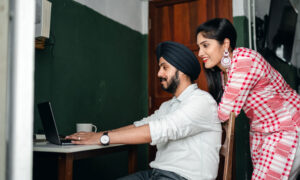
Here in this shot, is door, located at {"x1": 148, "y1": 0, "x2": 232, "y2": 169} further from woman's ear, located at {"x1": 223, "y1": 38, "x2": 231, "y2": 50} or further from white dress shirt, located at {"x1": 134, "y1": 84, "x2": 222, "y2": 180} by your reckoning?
white dress shirt, located at {"x1": 134, "y1": 84, "x2": 222, "y2": 180}

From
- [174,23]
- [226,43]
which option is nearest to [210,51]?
[226,43]

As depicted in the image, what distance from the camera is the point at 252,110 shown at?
1.64m

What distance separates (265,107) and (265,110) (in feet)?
0.06

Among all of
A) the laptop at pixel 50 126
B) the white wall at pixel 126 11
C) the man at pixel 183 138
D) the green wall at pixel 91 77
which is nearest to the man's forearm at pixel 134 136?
the man at pixel 183 138

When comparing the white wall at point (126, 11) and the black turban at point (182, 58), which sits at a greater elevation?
the white wall at point (126, 11)

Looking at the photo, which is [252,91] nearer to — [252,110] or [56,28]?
[252,110]

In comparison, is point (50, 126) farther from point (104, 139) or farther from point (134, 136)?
point (134, 136)

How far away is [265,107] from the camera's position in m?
1.60

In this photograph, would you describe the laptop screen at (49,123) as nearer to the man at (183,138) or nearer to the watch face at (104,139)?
the man at (183,138)

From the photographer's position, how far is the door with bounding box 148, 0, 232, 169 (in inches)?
131

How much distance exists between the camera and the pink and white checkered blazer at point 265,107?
151 cm

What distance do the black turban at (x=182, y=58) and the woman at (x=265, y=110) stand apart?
22 cm

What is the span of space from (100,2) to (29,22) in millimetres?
2457

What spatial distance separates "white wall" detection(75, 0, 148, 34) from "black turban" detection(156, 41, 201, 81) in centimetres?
125
